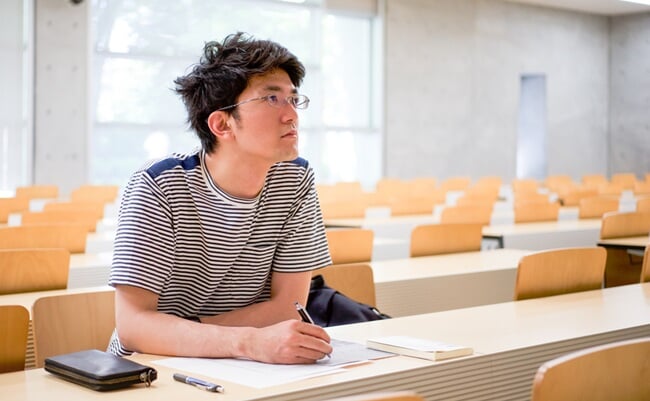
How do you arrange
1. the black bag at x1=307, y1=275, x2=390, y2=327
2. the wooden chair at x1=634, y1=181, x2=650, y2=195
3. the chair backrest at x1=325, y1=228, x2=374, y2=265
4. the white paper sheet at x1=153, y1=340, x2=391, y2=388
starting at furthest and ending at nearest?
the wooden chair at x1=634, y1=181, x2=650, y2=195 < the chair backrest at x1=325, y1=228, x2=374, y2=265 < the black bag at x1=307, y1=275, x2=390, y2=327 < the white paper sheet at x1=153, y1=340, x2=391, y2=388

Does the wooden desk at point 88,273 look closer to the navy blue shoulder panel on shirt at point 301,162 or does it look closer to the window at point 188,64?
the navy blue shoulder panel on shirt at point 301,162

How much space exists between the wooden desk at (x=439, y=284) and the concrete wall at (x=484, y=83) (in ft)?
37.5

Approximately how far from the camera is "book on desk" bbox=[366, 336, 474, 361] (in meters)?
2.17

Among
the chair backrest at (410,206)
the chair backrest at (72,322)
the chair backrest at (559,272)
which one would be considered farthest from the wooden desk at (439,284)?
the chair backrest at (410,206)

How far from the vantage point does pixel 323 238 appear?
8.95 feet

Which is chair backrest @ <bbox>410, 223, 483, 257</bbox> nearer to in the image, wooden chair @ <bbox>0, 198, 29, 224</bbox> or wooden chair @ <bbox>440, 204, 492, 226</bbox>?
wooden chair @ <bbox>440, 204, 492, 226</bbox>

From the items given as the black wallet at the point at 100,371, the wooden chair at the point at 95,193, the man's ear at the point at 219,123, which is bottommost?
the black wallet at the point at 100,371

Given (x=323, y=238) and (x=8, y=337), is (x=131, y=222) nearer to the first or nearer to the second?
(x=8, y=337)

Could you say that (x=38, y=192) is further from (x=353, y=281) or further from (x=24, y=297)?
(x=353, y=281)

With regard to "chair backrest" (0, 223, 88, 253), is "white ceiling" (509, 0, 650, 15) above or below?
above

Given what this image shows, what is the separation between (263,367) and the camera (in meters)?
2.11

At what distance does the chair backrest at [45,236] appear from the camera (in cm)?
473

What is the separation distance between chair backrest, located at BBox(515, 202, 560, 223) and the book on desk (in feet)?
16.8

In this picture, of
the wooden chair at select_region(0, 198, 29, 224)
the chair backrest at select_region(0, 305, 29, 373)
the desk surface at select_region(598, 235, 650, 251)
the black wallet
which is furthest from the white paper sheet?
the wooden chair at select_region(0, 198, 29, 224)
